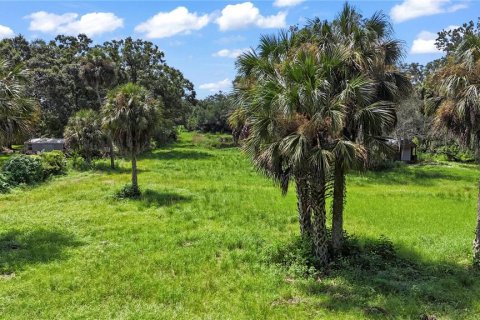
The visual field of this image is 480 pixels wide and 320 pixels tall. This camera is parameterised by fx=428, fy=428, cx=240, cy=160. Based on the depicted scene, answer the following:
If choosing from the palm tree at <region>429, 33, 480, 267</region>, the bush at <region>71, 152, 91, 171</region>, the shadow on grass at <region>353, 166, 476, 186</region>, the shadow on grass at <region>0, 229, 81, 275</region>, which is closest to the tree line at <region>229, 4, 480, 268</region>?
the palm tree at <region>429, 33, 480, 267</region>

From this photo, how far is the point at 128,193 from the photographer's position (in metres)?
23.0

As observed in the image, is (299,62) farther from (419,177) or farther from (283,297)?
(419,177)

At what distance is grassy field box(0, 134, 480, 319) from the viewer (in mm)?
9594

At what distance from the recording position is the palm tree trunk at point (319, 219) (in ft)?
38.7

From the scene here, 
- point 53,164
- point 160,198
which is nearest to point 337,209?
point 160,198

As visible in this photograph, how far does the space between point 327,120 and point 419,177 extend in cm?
2525

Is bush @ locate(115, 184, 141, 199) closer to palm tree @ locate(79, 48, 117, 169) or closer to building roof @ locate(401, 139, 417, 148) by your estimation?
palm tree @ locate(79, 48, 117, 169)

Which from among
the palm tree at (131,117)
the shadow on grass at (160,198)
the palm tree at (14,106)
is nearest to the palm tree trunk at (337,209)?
the shadow on grass at (160,198)

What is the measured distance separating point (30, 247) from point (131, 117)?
10024 millimetres

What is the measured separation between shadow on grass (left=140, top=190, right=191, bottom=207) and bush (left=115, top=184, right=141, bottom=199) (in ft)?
1.09

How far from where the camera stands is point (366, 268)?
1209cm

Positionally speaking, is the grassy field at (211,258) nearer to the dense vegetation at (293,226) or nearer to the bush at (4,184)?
the dense vegetation at (293,226)

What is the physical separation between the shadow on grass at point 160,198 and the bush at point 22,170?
907cm

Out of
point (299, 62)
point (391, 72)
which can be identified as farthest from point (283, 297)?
point (391, 72)
